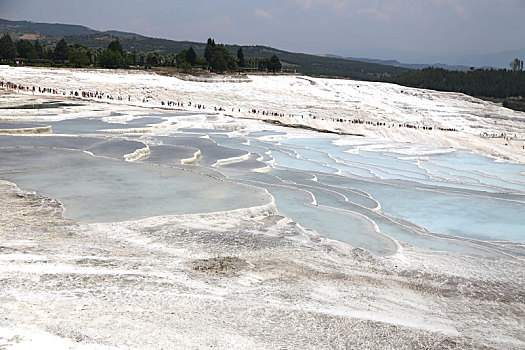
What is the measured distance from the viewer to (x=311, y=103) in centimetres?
4169

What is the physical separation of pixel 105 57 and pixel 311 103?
69.3ft

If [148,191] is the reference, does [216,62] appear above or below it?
above

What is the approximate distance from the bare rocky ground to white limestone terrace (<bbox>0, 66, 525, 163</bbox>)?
73.8 feet

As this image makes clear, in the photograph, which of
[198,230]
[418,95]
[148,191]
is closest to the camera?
[198,230]

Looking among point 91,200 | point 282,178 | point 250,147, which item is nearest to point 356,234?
point 91,200

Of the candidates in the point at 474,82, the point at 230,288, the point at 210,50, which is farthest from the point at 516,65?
the point at 230,288

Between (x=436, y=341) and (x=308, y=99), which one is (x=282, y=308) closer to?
(x=436, y=341)

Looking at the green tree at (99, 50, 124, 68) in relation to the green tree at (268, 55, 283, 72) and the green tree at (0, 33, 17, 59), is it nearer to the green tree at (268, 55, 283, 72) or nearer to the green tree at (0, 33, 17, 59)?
the green tree at (0, 33, 17, 59)

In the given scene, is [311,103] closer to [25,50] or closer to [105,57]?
[105,57]

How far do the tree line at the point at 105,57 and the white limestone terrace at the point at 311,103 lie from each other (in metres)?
6.97

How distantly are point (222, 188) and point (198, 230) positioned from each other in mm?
2090

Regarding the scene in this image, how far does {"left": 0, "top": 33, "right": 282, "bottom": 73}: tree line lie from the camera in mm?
49812

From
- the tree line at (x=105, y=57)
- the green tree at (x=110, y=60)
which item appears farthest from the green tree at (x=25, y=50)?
the green tree at (x=110, y=60)

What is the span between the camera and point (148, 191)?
25.8 feet
